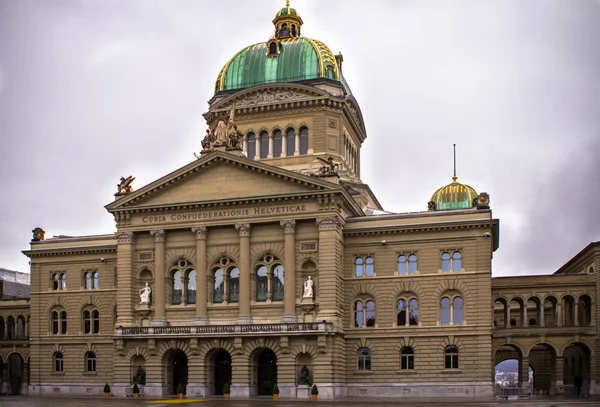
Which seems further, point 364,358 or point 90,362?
point 90,362

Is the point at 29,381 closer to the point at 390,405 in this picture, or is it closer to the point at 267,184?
the point at 267,184

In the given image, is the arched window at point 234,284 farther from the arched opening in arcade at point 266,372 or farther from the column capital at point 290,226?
the column capital at point 290,226

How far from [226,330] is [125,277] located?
37.7 ft

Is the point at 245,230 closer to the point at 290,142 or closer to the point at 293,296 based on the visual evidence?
the point at 293,296

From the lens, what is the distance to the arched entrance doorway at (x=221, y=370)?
254 ft

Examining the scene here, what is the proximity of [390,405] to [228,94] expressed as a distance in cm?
4391

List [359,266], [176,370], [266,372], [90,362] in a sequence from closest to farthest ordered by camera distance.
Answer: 1. [266,372]
2. [359,266]
3. [176,370]
4. [90,362]

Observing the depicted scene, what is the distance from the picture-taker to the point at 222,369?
7781 cm

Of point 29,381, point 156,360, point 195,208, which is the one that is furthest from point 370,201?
point 29,381

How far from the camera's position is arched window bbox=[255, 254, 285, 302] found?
7600 centimetres

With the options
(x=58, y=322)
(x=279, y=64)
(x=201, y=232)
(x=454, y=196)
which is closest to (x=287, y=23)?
(x=279, y=64)

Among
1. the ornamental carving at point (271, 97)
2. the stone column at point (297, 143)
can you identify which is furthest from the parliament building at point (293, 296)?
the ornamental carving at point (271, 97)

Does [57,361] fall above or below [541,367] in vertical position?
above

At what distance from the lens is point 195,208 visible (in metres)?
77.9
